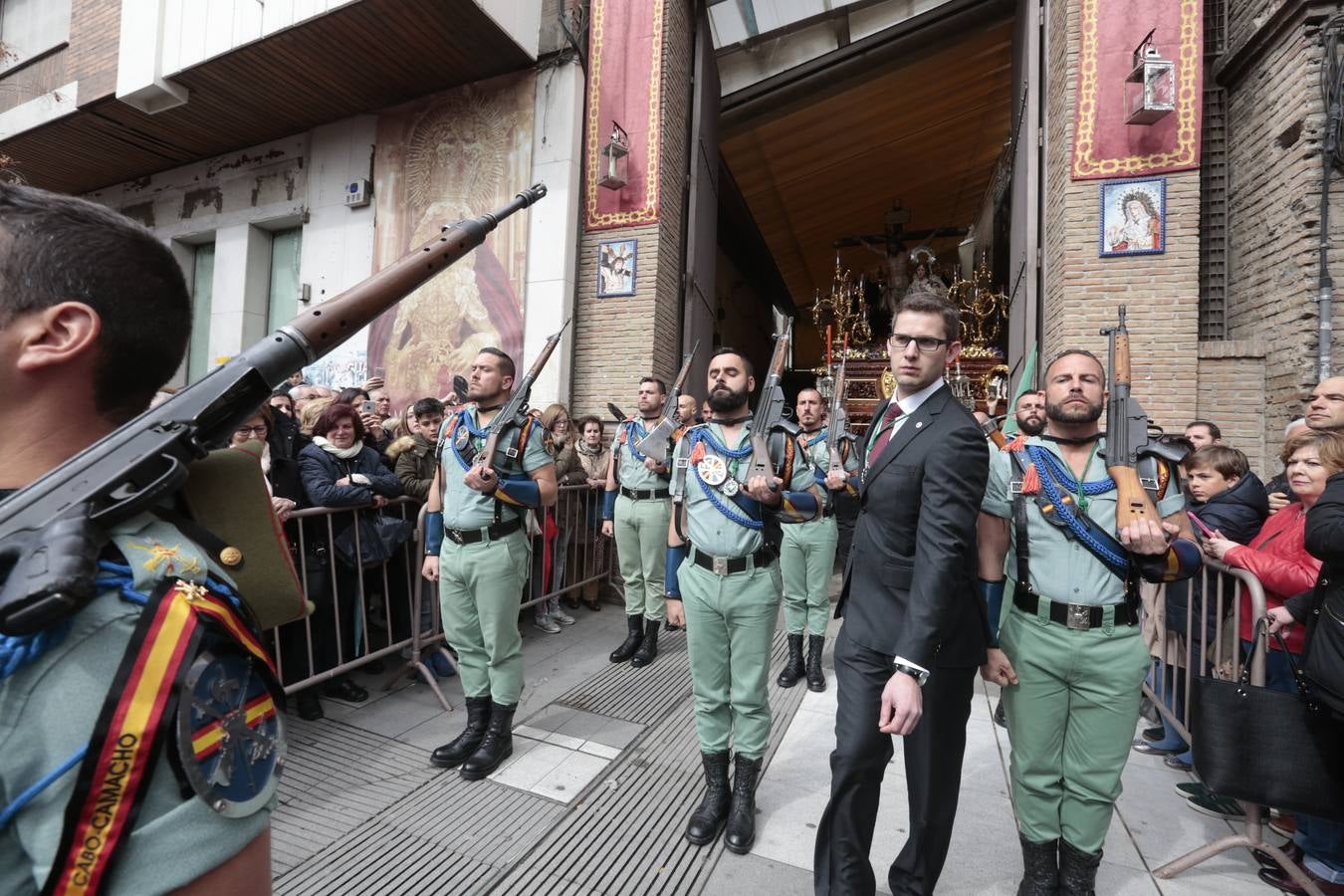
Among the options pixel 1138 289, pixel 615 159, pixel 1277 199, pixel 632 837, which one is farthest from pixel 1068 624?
pixel 615 159

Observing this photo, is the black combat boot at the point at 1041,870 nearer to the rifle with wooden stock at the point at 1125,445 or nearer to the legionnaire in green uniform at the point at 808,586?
the rifle with wooden stock at the point at 1125,445

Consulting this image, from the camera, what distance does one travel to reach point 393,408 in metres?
9.29

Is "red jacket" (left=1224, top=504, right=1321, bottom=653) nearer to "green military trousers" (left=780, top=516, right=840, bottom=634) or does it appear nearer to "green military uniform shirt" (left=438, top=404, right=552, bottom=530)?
"green military trousers" (left=780, top=516, right=840, bottom=634)

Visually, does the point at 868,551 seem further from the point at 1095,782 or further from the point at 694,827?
the point at 694,827

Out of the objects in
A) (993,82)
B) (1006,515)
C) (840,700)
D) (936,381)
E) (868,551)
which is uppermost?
(993,82)

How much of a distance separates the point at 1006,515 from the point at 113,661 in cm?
264

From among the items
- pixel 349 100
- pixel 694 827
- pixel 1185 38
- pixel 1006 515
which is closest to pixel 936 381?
pixel 1006 515

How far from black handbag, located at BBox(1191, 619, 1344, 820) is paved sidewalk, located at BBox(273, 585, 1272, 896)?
569mm

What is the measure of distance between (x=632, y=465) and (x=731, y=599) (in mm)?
2871

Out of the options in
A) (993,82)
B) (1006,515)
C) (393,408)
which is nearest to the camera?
(1006,515)

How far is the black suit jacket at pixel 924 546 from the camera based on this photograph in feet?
6.69

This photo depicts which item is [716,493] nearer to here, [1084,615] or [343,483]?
[1084,615]

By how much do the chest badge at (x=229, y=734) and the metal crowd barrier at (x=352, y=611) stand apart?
3.07m

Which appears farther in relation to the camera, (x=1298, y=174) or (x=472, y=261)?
(x=472, y=261)
